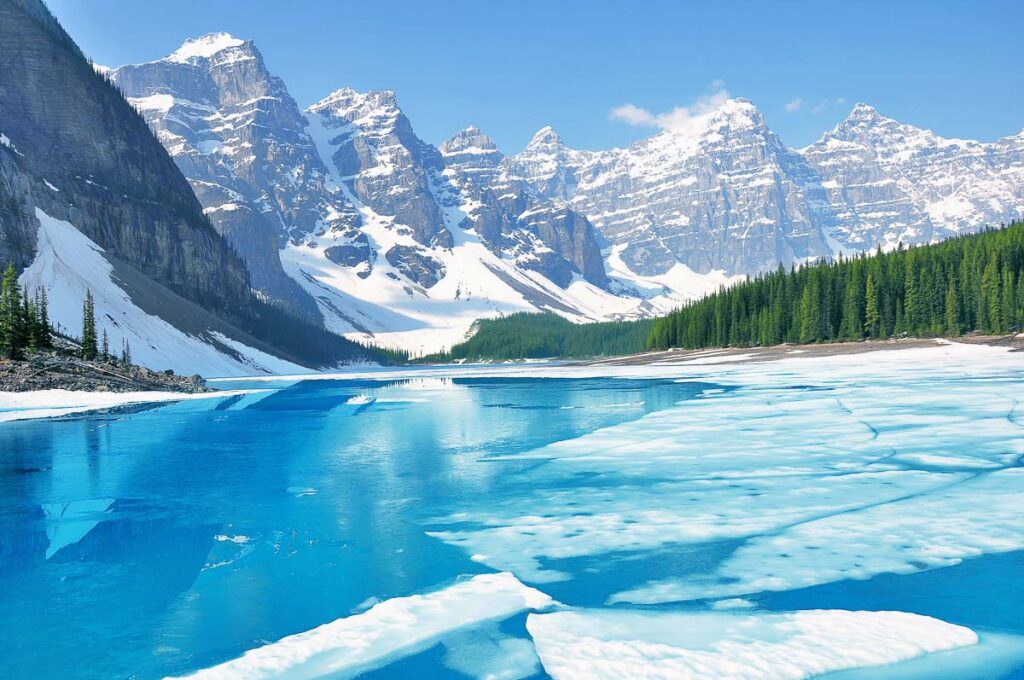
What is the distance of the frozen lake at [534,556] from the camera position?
343 inches

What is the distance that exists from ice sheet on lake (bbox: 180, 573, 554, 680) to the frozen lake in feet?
0.14

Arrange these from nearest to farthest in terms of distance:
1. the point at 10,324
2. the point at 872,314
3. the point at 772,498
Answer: the point at 772,498 → the point at 10,324 → the point at 872,314

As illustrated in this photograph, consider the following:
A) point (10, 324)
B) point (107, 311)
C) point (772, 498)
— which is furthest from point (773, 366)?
point (107, 311)

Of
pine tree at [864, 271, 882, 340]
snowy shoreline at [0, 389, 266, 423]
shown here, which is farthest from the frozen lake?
pine tree at [864, 271, 882, 340]

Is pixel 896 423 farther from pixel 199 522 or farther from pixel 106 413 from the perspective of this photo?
pixel 106 413

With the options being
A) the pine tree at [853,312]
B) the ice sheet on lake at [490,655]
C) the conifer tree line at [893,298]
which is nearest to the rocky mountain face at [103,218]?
the conifer tree line at [893,298]

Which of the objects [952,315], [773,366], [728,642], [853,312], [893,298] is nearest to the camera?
[728,642]

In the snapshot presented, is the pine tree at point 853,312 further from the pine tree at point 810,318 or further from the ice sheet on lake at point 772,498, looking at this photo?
the ice sheet on lake at point 772,498

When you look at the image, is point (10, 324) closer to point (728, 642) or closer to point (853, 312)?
point (728, 642)

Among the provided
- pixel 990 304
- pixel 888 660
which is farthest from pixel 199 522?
pixel 990 304

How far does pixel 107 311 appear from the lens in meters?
114

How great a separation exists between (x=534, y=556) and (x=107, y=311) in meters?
120

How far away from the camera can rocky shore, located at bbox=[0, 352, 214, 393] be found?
54466 mm

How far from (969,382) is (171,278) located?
16250 centimetres
